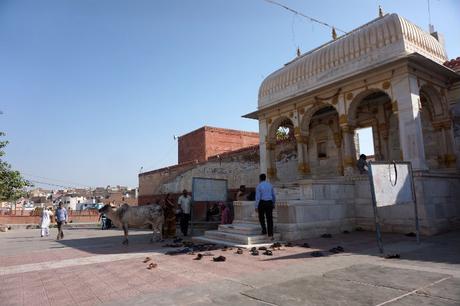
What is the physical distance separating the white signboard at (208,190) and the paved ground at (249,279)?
5.13 metres

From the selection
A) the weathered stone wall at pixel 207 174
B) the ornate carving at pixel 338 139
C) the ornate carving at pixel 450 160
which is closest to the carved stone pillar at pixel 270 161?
the weathered stone wall at pixel 207 174

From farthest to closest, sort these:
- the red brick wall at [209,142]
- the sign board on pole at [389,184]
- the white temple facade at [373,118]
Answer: the red brick wall at [209,142], the white temple facade at [373,118], the sign board on pole at [389,184]

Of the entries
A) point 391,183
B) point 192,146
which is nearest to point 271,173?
point 391,183

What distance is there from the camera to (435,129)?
11.6 meters

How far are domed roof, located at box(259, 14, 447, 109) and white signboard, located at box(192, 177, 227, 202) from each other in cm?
459

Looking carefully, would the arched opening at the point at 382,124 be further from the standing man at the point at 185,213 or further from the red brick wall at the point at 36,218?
the red brick wall at the point at 36,218

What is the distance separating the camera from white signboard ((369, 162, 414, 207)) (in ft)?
23.2

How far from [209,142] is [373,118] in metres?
14.6

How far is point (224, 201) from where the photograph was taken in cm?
1375

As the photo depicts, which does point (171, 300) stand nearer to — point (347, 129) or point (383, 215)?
point (383, 215)

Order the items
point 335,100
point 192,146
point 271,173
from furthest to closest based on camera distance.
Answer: point 192,146 < point 271,173 < point 335,100

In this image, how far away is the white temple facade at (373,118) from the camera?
9.81 meters

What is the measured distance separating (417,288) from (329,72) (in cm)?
1006

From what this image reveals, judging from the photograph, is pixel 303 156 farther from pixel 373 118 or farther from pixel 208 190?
pixel 208 190
